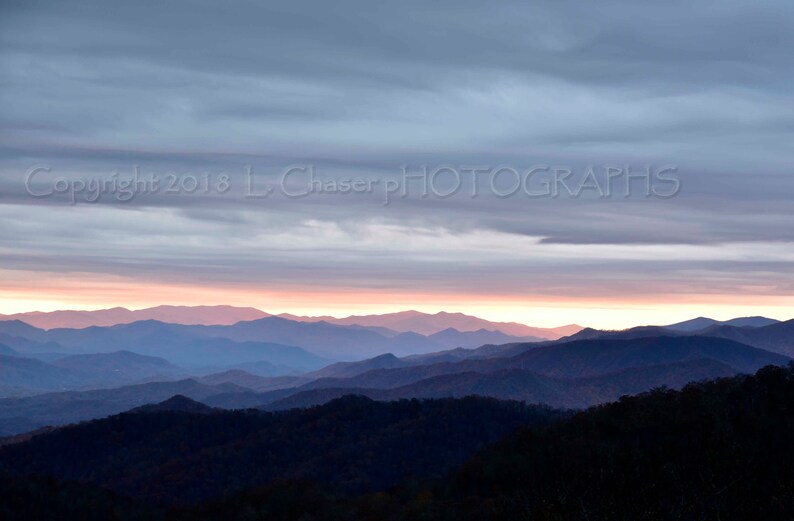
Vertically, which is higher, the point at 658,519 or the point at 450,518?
the point at 658,519

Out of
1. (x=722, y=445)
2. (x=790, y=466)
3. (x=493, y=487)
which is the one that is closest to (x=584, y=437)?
(x=493, y=487)

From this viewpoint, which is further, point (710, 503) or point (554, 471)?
point (554, 471)

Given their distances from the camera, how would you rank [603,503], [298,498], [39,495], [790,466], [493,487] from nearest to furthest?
[603,503] → [790,466] → [493,487] → [298,498] → [39,495]

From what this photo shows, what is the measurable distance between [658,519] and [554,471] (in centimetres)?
6761

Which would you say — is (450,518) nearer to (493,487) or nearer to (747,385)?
(493,487)

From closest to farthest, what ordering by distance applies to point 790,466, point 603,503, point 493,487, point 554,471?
point 603,503
point 790,466
point 554,471
point 493,487

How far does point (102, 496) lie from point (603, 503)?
456 feet

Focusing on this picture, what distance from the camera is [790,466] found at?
8600 centimetres

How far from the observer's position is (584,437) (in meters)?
142

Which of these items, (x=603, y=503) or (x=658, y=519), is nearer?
(x=658, y=519)

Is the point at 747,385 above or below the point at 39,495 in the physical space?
above

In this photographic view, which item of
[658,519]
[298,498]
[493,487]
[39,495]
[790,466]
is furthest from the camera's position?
[39,495]

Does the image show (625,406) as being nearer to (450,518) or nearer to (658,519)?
(450,518)

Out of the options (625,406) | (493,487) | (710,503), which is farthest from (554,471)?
(710,503)
